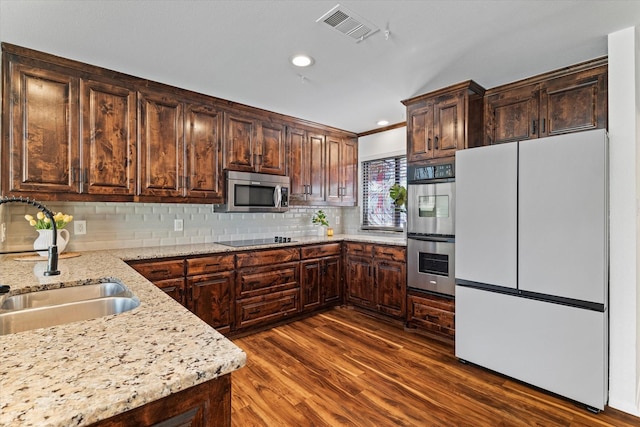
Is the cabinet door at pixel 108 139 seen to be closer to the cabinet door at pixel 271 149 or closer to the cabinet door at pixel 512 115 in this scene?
the cabinet door at pixel 271 149

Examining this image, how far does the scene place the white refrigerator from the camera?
6.75ft

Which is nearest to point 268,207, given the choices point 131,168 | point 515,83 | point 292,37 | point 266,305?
point 266,305

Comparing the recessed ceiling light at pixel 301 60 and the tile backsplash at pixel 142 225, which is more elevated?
the recessed ceiling light at pixel 301 60

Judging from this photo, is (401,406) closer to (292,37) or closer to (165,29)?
(292,37)

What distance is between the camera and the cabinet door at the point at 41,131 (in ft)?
7.57

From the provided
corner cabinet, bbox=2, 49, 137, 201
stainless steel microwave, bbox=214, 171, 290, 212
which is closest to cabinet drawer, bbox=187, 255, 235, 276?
stainless steel microwave, bbox=214, 171, 290, 212

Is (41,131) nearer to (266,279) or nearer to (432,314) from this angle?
(266,279)

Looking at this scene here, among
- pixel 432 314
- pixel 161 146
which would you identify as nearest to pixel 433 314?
pixel 432 314

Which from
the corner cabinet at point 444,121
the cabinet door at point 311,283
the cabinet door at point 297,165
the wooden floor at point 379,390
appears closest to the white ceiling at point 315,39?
the corner cabinet at point 444,121

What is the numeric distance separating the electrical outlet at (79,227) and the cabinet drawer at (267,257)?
1.35m

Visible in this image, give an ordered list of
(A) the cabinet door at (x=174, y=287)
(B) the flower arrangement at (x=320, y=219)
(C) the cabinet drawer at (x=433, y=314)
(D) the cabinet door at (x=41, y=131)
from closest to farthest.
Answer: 1. (D) the cabinet door at (x=41, y=131)
2. (A) the cabinet door at (x=174, y=287)
3. (C) the cabinet drawer at (x=433, y=314)
4. (B) the flower arrangement at (x=320, y=219)

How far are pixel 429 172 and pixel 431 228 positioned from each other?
0.55 m

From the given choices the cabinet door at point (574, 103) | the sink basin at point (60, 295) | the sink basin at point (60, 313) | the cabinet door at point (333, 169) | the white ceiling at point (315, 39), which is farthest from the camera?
the cabinet door at point (333, 169)

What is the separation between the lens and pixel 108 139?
2.69 meters
